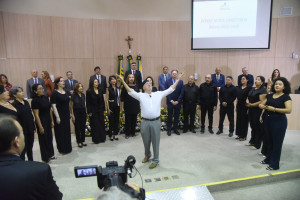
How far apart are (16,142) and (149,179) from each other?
2303 mm

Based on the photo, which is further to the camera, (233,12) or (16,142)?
(233,12)

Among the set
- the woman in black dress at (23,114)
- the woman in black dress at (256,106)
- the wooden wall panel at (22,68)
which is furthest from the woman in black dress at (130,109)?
the wooden wall panel at (22,68)

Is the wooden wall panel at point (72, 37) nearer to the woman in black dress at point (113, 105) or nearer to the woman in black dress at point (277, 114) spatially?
the woman in black dress at point (113, 105)

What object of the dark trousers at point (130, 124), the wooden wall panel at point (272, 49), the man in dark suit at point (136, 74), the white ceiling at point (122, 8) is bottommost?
the dark trousers at point (130, 124)

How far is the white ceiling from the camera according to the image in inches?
237

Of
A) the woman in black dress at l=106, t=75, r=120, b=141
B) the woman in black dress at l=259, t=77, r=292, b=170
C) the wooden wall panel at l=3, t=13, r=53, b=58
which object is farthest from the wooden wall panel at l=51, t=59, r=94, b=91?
the woman in black dress at l=259, t=77, r=292, b=170

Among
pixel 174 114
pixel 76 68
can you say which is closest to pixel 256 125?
pixel 174 114

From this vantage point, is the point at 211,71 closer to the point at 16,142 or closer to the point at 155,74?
the point at 155,74

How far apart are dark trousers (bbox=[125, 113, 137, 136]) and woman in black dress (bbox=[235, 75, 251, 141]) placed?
252 cm

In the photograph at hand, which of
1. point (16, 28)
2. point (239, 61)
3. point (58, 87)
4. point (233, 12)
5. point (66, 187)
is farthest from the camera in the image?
point (239, 61)

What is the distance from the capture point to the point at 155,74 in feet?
22.3

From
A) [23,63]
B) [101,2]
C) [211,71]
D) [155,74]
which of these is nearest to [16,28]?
[23,63]

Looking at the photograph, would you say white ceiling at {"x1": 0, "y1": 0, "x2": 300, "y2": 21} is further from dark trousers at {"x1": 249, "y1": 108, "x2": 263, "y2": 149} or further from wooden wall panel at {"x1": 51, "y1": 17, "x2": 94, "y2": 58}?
dark trousers at {"x1": 249, "y1": 108, "x2": 263, "y2": 149}

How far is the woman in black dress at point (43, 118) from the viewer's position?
3.43 m
